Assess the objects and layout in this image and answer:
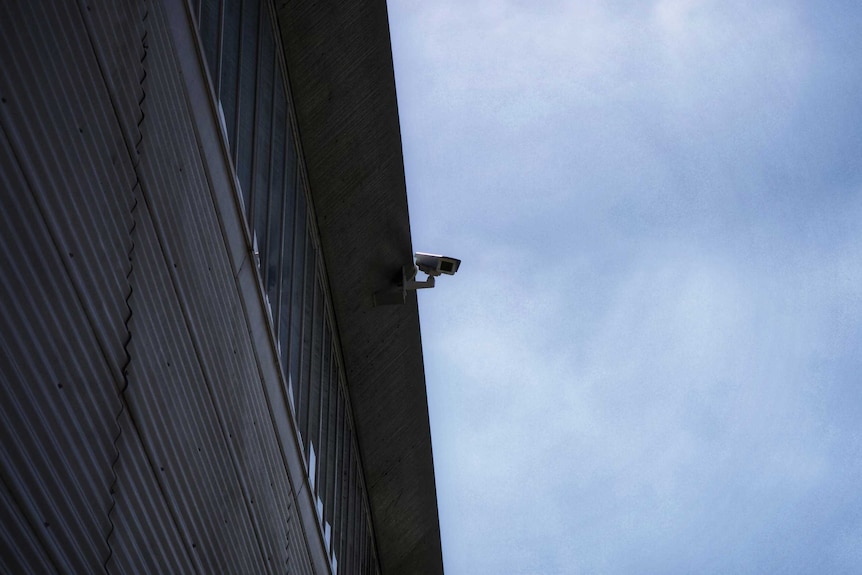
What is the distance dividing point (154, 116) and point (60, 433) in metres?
2.53

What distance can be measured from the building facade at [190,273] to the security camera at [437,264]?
0.44m

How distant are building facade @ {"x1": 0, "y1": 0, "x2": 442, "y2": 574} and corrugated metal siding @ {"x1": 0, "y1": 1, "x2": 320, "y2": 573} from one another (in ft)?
0.06

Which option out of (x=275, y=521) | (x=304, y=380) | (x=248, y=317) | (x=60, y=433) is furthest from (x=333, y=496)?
(x=60, y=433)

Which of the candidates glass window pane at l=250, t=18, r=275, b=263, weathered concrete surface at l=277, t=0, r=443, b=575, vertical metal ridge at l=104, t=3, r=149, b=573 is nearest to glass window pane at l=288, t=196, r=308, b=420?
weathered concrete surface at l=277, t=0, r=443, b=575

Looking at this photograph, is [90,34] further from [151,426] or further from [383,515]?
[383,515]

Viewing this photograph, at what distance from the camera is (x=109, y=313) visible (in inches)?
193

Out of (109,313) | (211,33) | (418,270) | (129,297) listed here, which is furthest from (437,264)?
(109,313)

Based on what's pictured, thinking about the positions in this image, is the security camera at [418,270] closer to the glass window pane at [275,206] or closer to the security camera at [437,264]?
the security camera at [437,264]

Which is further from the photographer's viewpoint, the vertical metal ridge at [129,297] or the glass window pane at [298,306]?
the glass window pane at [298,306]

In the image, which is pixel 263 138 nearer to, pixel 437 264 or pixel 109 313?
pixel 437 264

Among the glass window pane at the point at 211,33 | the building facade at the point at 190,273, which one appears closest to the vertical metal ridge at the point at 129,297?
the building facade at the point at 190,273

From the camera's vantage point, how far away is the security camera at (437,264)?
41.2 ft

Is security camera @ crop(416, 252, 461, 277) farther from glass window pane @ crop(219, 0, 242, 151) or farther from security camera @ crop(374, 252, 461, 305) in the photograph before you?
A: glass window pane @ crop(219, 0, 242, 151)

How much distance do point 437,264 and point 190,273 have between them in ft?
21.1
